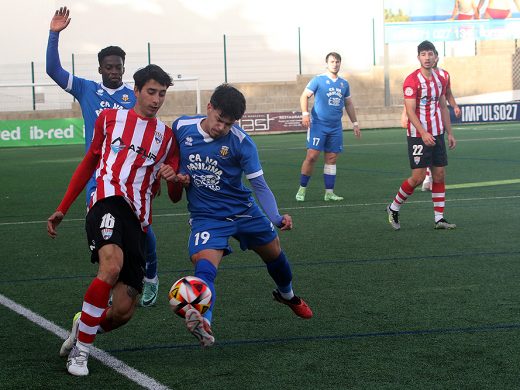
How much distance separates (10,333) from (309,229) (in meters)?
5.16

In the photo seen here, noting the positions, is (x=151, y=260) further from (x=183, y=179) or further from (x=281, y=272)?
(x=183, y=179)

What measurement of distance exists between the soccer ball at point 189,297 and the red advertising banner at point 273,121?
2857 centimetres

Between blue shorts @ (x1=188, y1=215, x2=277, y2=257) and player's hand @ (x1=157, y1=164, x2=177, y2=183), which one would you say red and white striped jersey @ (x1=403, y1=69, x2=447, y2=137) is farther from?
player's hand @ (x1=157, y1=164, x2=177, y2=183)

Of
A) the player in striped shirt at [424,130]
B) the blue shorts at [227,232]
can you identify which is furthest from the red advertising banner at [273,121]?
the blue shorts at [227,232]

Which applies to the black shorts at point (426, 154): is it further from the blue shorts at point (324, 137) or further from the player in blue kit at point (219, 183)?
the player in blue kit at point (219, 183)

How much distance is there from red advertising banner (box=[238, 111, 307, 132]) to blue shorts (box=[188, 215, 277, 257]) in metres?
27.9

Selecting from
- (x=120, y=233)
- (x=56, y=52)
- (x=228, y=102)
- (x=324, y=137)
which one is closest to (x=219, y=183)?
(x=228, y=102)

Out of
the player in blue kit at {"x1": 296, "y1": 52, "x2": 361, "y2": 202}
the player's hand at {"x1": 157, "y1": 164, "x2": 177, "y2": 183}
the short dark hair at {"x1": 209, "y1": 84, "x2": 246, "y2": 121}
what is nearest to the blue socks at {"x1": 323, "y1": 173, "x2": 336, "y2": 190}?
the player in blue kit at {"x1": 296, "y1": 52, "x2": 361, "y2": 202}

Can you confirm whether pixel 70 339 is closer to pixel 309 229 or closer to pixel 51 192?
pixel 309 229

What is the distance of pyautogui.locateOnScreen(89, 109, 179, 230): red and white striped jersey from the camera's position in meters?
5.57

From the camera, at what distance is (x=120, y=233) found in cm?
544

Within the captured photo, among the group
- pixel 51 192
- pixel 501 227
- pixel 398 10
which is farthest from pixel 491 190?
pixel 398 10

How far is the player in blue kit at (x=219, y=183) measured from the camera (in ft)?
18.8

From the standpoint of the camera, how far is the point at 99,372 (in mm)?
5305
